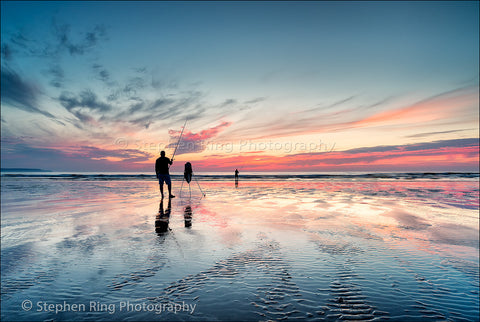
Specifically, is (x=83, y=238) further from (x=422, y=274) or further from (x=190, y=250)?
(x=422, y=274)

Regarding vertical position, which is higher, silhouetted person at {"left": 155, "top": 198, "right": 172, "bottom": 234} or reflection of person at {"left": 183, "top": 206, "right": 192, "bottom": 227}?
silhouetted person at {"left": 155, "top": 198, "right": 172, "bottom": 234}

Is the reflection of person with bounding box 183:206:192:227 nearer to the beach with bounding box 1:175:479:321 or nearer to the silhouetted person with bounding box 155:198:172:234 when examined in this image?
the beach with bounding box 1:175:479:321

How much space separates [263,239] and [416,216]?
7.83 meters

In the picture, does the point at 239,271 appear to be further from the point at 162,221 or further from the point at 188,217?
the point at 188,217

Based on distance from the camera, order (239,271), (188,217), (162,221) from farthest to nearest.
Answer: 1. (188,217)
2. (162,221)
3. (239,271)

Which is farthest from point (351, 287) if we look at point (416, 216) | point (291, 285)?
point (416, 216)

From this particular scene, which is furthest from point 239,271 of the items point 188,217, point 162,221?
point 188,217

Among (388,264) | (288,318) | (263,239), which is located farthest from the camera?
(263,239)

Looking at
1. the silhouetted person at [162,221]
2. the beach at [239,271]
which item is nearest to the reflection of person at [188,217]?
the beach at [239,271]

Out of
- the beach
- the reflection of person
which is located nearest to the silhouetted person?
the beach

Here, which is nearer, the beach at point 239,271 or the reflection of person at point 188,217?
the beach at point 239,271

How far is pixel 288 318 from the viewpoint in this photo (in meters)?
3.05

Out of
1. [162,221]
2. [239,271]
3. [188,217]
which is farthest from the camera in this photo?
[188,217]

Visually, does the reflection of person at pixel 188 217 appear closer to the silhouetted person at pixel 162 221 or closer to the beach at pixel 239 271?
the beach at pixel 239 271
